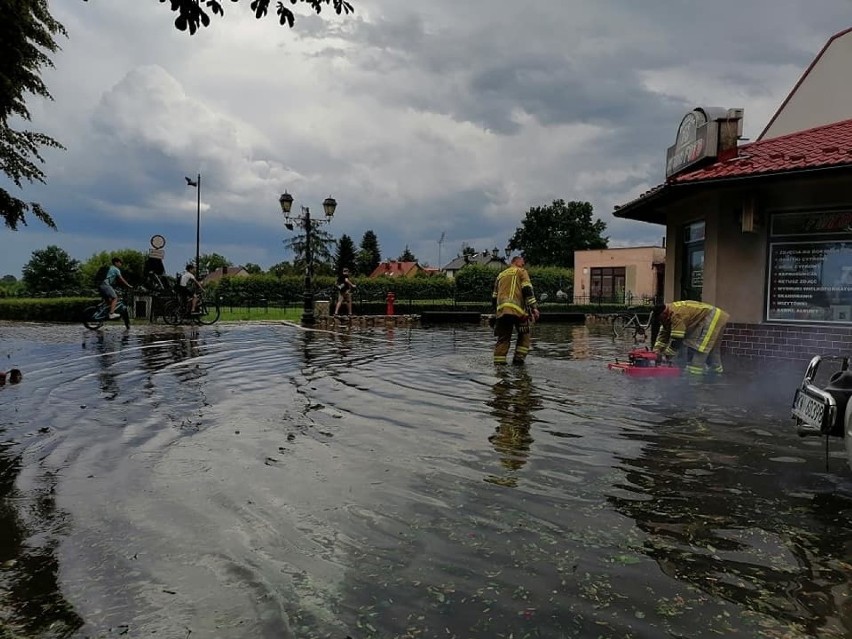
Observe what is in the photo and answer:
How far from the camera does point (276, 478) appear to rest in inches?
179

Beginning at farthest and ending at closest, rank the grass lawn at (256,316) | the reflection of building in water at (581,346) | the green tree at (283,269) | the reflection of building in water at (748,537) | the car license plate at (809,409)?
the green tree at (283,269)
the grass lawn at (256,316)
the reflection of building in water at (581,346)
the car license plate at (809,409)
the reflection of building in water at (748,537)

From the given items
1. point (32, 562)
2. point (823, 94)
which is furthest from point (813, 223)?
point (32, 562)

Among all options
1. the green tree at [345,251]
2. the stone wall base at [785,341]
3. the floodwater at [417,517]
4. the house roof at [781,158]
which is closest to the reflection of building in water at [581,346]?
the stone wall base at [785,341]

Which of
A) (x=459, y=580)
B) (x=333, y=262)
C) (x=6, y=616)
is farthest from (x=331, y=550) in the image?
(x=333, y=262)

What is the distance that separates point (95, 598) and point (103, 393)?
567cm

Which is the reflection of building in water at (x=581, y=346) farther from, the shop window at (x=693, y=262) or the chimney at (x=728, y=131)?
the chimney at (x=728, y=131)

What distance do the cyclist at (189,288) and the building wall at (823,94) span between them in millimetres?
16743

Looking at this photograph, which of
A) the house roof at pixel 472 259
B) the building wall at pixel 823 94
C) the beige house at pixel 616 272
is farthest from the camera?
the house roof at pixel 472 259

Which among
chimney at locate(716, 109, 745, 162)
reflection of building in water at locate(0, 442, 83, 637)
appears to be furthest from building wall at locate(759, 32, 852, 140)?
reflection of building in water at locate(0, 442, 83, 637)

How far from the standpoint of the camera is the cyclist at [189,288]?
19.6m

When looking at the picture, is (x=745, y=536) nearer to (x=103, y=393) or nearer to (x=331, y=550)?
(x=331, y=550)

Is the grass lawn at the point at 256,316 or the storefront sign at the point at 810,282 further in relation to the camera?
the grass lawn at the point at 256,316

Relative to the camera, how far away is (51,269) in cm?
6762

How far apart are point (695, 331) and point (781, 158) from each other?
130 inches
